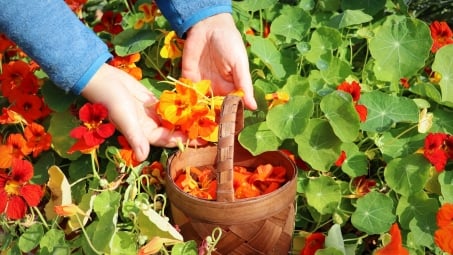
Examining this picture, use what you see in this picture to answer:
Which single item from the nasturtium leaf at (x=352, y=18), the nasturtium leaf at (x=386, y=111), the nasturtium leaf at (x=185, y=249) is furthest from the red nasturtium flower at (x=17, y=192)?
the nasturtium leaf at (x=352, y=18)

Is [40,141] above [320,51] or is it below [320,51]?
above

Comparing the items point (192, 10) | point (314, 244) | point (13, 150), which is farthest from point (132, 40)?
point (314, 244)

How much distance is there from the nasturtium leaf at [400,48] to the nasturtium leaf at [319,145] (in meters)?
0.27

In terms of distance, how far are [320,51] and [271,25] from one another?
184 millimetres

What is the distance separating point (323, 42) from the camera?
1620 mm

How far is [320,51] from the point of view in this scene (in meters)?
1.61

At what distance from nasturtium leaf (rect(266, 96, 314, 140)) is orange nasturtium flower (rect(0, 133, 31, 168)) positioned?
586 millimetres

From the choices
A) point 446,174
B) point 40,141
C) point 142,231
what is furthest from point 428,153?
point 40,141

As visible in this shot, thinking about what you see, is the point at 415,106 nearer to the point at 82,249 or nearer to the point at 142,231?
the point at 142,231

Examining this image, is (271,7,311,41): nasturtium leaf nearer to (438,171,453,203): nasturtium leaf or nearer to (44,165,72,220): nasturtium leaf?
(438,171,453,203): nasturtium leaf

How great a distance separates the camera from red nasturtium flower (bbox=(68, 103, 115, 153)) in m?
1.32

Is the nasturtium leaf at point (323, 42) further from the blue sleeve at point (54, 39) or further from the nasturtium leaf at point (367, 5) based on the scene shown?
the blue sleeve at point (54, 39)

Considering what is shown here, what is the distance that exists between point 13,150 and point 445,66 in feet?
3.47

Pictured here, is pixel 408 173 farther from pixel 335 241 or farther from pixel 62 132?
pixel 62 132
